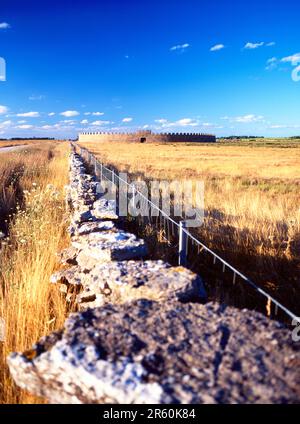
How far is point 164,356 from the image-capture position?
1.94m

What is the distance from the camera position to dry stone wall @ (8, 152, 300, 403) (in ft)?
5.66

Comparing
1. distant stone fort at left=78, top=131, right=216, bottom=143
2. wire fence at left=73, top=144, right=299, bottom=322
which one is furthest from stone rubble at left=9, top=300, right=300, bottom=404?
distant stone fort at left=78, top=131, right=216, bottom=143

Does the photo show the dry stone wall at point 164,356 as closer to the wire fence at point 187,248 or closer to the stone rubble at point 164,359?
the stone rubble at point 164,359

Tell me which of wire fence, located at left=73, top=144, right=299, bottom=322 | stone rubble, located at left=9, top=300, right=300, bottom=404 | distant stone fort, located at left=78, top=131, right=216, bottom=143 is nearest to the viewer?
stone rubble, located at left=9, top=300, right=300, bottom=404

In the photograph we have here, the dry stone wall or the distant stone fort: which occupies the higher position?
the distant stone fort

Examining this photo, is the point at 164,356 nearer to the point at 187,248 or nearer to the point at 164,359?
the point at 164,359

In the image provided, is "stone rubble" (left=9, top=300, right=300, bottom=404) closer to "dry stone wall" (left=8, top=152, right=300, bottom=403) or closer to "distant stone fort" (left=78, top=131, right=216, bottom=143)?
"dry stone wall" (left=8, top=152, right=300, bottom=403)

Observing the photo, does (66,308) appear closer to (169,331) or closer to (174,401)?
(169,331)

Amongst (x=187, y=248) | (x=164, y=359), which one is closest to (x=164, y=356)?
(x=164, y=359)

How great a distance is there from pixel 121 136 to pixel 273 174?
7789 cm

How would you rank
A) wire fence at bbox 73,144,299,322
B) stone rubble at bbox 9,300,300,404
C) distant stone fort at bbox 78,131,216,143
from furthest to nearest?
distant stone fort at bbox 78,131,216,143
wire fence at bbox 73,144,299,322
stone rubble at bbox 9,300,300,404

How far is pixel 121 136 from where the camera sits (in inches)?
3664

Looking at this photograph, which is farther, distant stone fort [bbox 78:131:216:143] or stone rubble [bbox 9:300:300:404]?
distant stone fort [bbox 78:131:216:143]
